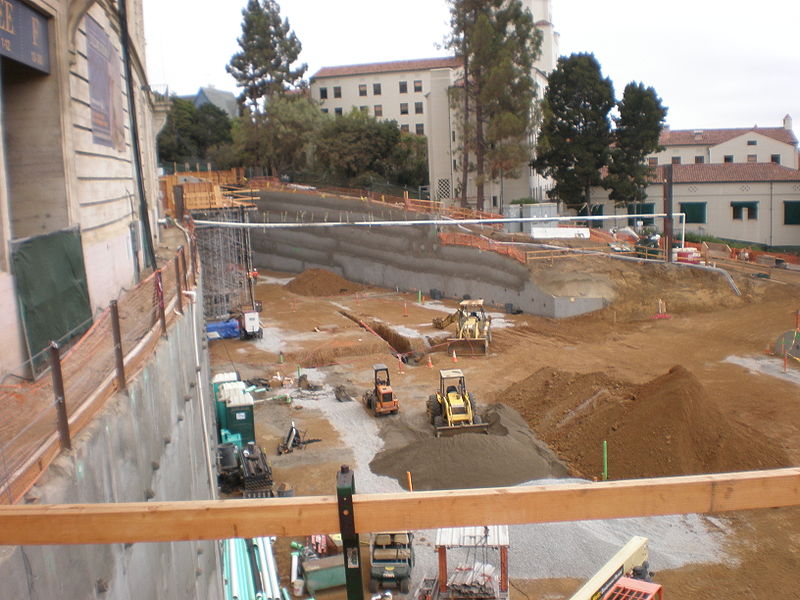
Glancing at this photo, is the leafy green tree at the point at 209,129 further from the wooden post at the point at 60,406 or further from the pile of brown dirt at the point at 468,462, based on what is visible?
the wooden post at the point at 60,406

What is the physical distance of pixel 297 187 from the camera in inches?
2409

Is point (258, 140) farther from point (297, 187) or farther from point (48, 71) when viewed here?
point (48, 71)

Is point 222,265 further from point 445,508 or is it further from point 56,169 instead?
point 445,508

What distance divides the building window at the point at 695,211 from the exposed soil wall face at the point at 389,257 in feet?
75.9

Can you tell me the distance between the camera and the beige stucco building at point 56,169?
7.94 metres

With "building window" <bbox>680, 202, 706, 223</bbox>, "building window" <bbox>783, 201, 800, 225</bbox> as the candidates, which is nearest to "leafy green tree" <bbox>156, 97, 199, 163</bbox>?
"building window" <bbox>680, 202, 706, 223</bbox>

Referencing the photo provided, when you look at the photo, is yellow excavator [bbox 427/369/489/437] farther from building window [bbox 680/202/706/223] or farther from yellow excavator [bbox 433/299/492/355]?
building window [bbox 680/202/706/223]

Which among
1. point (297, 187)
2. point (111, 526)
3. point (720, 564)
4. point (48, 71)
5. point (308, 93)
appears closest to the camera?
point (111, 526)

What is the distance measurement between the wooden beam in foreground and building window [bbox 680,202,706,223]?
5842 cm

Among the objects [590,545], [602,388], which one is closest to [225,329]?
[602,388]

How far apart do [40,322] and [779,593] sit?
1344 centimetres

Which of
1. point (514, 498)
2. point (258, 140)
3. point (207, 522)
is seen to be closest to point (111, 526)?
point (207, 522)

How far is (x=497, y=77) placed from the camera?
161 feet

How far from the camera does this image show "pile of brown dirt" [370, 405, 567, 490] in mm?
18406
